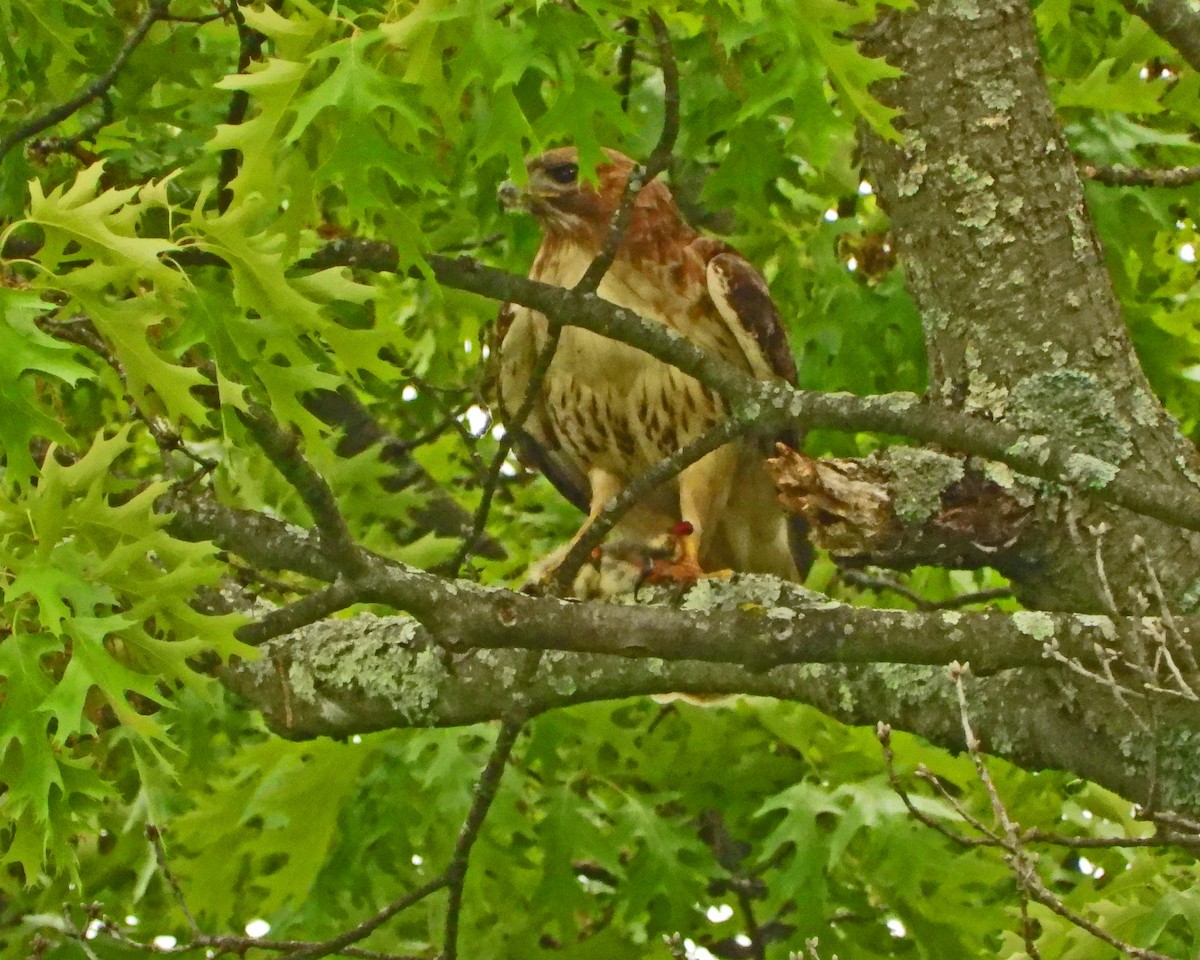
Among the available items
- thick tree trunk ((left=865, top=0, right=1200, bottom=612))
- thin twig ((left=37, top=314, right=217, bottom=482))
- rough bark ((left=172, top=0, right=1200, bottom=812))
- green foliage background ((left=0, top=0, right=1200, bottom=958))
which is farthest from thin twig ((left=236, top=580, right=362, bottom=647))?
thick tree trunk ((left=865, top=0, right=1200, bottom=612))

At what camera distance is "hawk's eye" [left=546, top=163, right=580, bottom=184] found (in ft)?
15.2

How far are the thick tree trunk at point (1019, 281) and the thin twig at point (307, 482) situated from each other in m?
1.47

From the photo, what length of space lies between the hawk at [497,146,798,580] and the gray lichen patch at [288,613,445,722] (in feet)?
2.39

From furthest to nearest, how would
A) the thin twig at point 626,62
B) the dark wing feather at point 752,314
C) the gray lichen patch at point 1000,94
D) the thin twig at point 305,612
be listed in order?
the dark wing feather at point 752,314
the thin twig at point 626,62
the gray lichen patch at point 1000,94
the thin twig at point 305,612

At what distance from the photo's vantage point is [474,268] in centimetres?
310

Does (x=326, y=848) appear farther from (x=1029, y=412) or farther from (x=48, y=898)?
(x=1029, y=412)

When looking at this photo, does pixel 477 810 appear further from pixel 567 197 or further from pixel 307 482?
pixel 567 197

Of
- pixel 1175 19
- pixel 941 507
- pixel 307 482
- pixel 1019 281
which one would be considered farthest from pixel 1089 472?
pixel 307 482

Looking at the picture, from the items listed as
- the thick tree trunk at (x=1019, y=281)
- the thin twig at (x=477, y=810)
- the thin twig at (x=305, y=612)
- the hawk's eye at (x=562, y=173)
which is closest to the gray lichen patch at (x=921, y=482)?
the thick tree trunk at (x=1019, y=281)

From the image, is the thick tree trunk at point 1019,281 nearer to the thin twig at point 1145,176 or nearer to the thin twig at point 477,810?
the thin twig at point 1145,176

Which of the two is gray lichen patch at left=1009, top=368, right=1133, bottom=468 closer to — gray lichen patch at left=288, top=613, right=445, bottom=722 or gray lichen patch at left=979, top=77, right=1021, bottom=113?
gray lichen patch at left=979, top=77, right=1021, bottom=113

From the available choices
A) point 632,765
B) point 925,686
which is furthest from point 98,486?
point 632,765

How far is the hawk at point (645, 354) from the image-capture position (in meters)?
4.47

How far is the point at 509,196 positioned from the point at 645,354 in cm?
56
